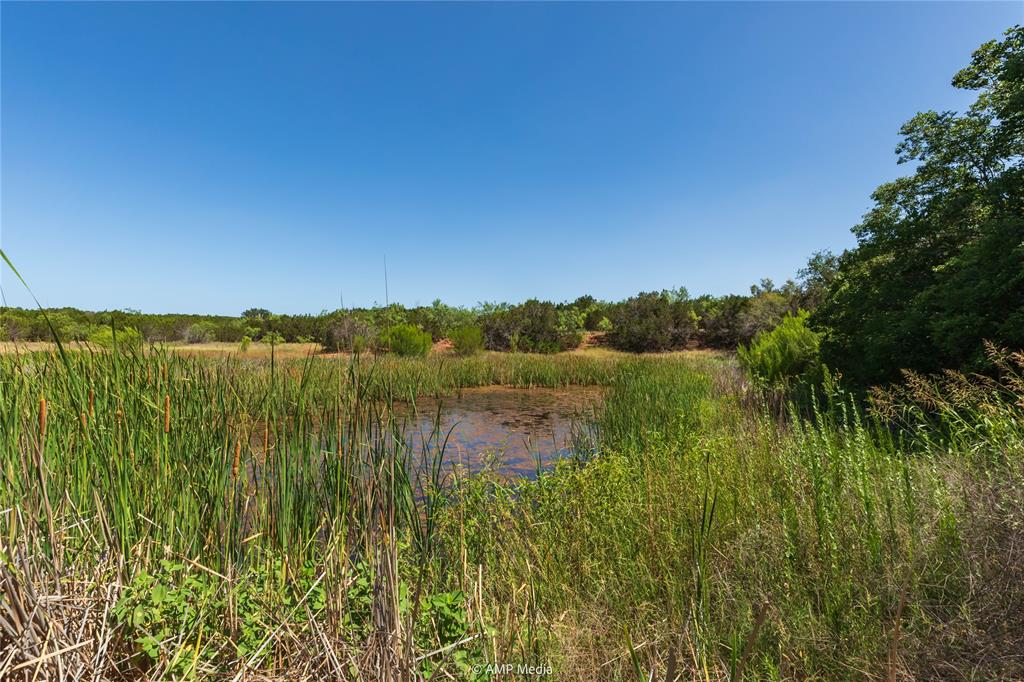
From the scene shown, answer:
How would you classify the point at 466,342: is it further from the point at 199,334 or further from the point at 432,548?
the point at 432,548

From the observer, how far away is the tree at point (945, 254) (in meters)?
5.53

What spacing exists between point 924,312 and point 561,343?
21.0 m

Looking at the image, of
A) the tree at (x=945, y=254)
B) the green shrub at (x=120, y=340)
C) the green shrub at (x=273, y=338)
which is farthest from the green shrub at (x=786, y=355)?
the green shrub at (x=120, y=340)

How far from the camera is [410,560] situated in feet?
9.69

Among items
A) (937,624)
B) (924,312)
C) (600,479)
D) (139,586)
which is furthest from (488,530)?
(924,312)

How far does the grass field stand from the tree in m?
3.45

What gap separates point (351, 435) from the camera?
7.52 ft

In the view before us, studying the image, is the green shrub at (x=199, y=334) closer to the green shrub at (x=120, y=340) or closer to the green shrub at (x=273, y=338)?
the green shrub at (x=273, y=338)

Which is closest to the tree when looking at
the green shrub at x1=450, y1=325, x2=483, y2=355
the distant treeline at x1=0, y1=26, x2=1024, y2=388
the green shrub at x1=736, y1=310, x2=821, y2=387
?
the distant treeline at x1=0, y1=26, x2=1024, y2=388

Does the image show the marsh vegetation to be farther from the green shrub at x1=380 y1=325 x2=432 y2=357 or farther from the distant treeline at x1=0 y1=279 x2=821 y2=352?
the distant treeline at x1=0 y1=279 x2=821 y2=352

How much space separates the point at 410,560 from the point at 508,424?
296 inches

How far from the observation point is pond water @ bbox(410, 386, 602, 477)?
22.3 ft

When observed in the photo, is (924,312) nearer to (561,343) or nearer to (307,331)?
(561,343)

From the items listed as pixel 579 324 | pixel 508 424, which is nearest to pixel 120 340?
pixel 508 424
